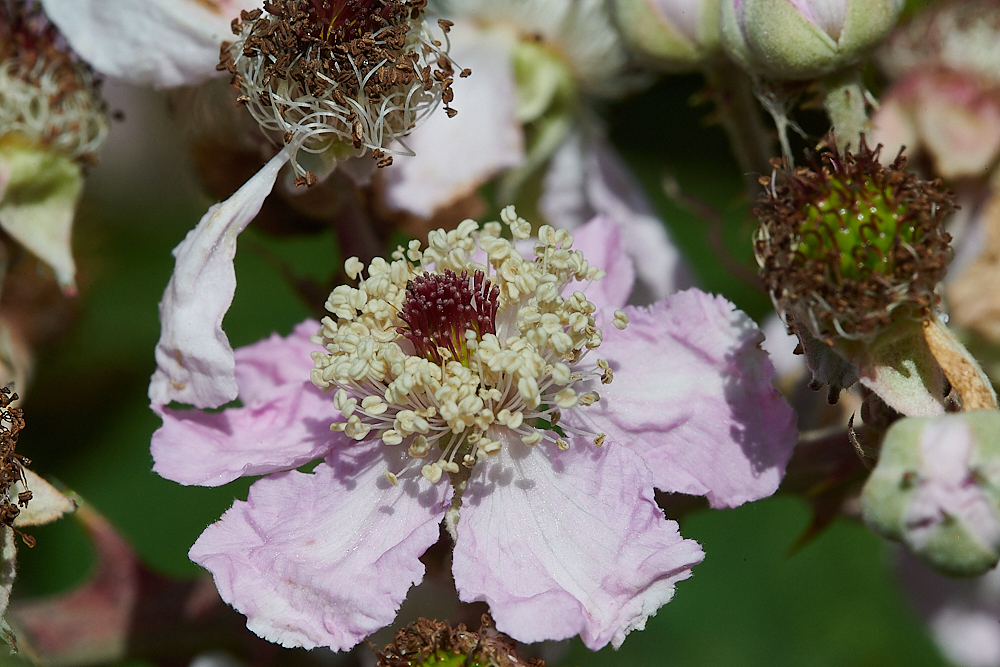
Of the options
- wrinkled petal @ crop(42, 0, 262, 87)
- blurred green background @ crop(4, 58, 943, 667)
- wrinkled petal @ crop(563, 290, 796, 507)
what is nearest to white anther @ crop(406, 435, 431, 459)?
wrinkled petal @ crop(563, 290, 796, 507)

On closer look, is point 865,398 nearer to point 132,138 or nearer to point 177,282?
point 177,282

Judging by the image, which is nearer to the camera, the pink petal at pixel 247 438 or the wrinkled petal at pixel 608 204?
the pink petal at pixel 247 438

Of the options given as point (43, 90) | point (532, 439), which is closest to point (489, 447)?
point (532, 439)

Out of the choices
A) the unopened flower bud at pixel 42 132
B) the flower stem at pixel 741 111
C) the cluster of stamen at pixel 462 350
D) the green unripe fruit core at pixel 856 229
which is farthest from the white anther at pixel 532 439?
the unopened flower bud at pixel 42 132

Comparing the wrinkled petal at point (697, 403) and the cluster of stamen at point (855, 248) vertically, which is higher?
the cluster of stamen at point (855, 248)

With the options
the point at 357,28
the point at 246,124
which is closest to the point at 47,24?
the point at 246,124

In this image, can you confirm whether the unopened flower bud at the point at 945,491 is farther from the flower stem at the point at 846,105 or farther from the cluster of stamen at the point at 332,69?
the cluster of stamen at the point at 332,69
